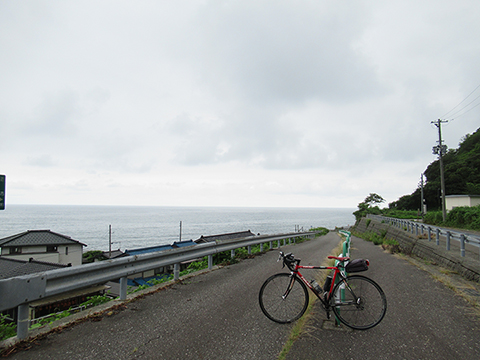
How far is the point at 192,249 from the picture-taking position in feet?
23.9

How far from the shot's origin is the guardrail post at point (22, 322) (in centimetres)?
345

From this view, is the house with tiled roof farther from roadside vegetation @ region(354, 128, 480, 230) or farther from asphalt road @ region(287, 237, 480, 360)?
roadside vegetation @ region(354, 128, 480, 230)

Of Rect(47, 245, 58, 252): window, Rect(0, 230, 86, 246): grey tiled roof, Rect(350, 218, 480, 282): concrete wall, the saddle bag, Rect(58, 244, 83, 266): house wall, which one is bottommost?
Rect(58, 244, 83, 266): house wall

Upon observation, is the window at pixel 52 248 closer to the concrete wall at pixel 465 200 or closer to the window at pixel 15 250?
the window at pixel 15 250

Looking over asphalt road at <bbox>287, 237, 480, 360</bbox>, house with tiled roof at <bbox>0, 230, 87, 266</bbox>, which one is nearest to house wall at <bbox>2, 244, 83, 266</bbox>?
house with tiled roof at <bbox>0, 230, 87, 266</bbox>

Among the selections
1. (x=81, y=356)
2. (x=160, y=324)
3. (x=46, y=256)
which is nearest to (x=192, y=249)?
(x=160, y=324)

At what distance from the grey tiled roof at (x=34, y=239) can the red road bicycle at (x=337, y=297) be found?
139ft

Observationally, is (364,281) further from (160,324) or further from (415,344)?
(160,324)

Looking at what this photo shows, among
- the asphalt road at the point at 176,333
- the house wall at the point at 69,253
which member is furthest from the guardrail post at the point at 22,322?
the house wall at the point at 69,253

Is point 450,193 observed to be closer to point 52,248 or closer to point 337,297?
point 337,297

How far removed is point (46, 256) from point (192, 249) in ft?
132

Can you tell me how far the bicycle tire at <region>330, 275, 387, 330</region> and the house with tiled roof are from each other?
137 feet

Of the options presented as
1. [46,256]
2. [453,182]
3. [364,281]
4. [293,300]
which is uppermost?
[453,182]

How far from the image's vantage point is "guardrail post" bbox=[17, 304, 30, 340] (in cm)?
345
